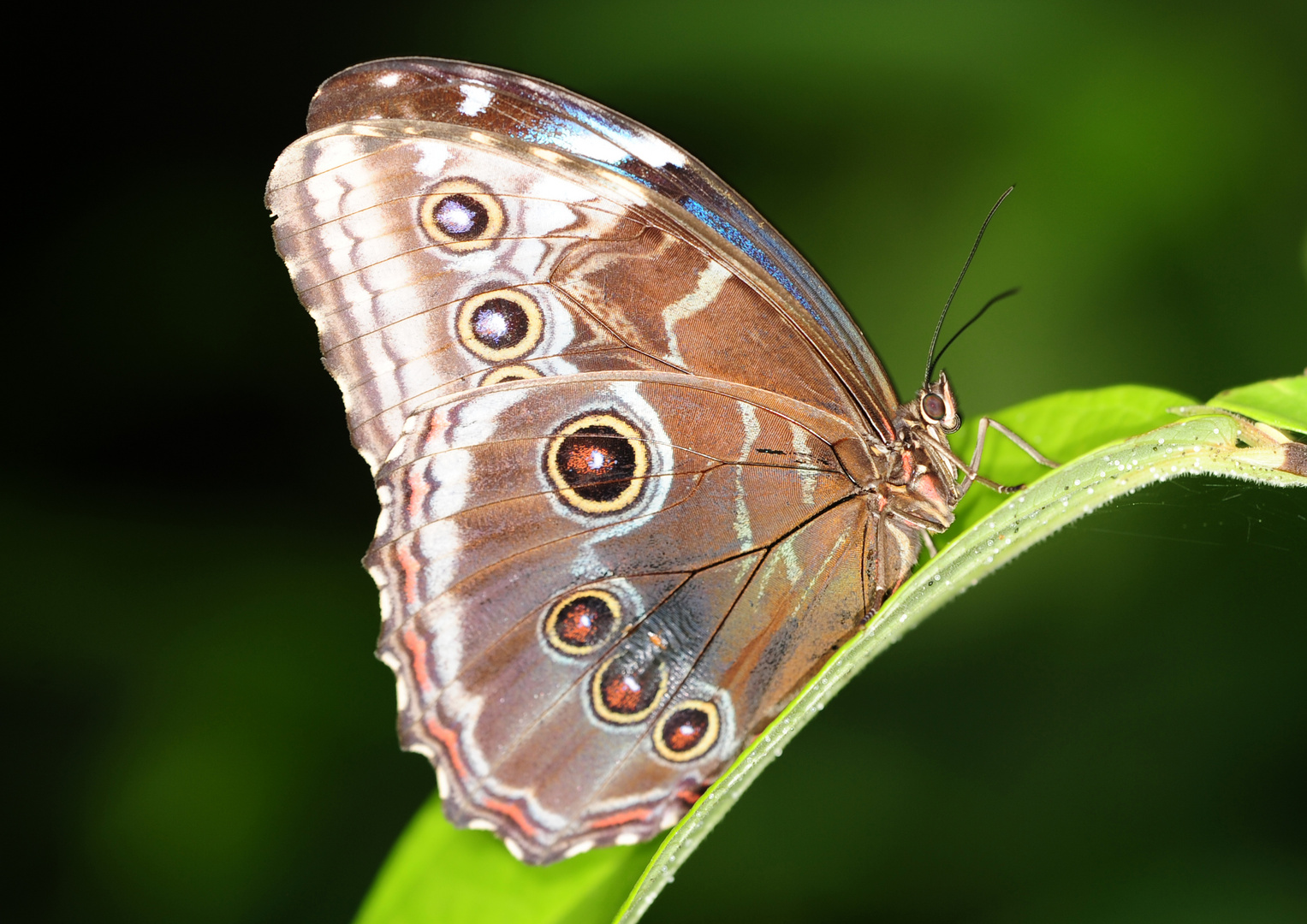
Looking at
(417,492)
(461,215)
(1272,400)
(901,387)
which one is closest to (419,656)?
(417,492)

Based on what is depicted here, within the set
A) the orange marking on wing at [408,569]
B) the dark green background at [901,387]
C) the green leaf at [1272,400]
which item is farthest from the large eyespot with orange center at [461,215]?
the dark green background at [901,387]

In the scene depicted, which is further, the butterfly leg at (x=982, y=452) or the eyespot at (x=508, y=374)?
the eyespot at (x=508, y=374)

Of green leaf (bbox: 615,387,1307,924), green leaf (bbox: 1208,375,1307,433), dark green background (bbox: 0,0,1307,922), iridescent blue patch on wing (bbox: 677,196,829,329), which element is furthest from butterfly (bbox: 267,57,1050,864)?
dark green background (bbox: 0,0,1307,922)

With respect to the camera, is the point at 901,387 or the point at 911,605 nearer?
the point at 911,605

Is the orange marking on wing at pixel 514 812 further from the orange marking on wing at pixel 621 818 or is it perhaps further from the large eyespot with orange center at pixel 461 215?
the large eyespot with orange center at pixel 461 215

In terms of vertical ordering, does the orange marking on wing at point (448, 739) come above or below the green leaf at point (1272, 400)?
below

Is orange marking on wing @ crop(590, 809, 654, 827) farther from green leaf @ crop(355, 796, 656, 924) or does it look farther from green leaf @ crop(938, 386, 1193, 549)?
green leaf @ crop(938, 386, 1193, 549)

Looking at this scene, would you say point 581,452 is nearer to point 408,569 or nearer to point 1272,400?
point 408,569

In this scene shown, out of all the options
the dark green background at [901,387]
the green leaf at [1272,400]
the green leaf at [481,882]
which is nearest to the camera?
the green leaf at [1272,400]
